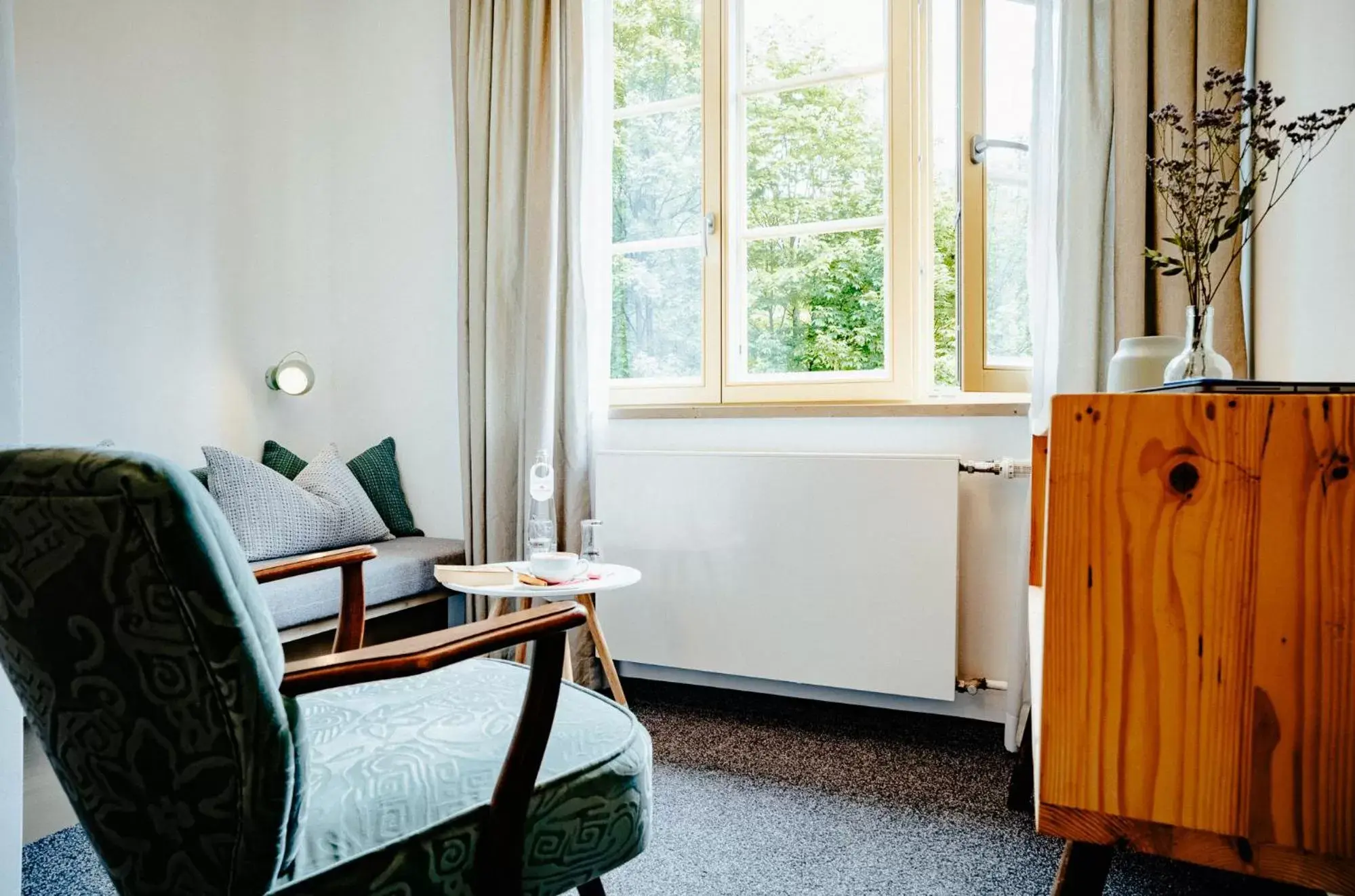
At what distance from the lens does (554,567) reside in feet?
6.51

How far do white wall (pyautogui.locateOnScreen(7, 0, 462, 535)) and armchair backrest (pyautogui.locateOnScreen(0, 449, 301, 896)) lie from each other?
2031 millimetres

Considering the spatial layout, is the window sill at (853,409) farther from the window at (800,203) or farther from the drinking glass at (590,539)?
the drinking glass at (590,539)

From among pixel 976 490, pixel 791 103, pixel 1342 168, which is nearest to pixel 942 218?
Answer: pixel 791 103

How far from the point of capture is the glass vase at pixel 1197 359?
3.62 ft

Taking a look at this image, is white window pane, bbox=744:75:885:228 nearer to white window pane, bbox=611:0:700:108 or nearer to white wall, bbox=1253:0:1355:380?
white window pane, bbox=611:0:700:108

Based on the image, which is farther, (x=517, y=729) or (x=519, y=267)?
(x=519, y=267)

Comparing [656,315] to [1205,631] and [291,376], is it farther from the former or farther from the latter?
[1205,631]

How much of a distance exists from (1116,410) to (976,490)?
1.59 metres

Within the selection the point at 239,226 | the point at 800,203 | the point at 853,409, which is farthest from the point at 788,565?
the point at 239,226

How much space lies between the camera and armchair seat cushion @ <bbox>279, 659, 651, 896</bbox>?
87cm

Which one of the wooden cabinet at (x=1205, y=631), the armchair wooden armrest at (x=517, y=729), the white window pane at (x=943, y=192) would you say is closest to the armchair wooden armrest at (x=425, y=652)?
the armchair wooden armrest at (x=517, y=729)

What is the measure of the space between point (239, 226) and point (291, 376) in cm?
59

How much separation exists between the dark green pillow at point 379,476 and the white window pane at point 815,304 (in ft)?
4.69

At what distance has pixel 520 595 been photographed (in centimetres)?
186
